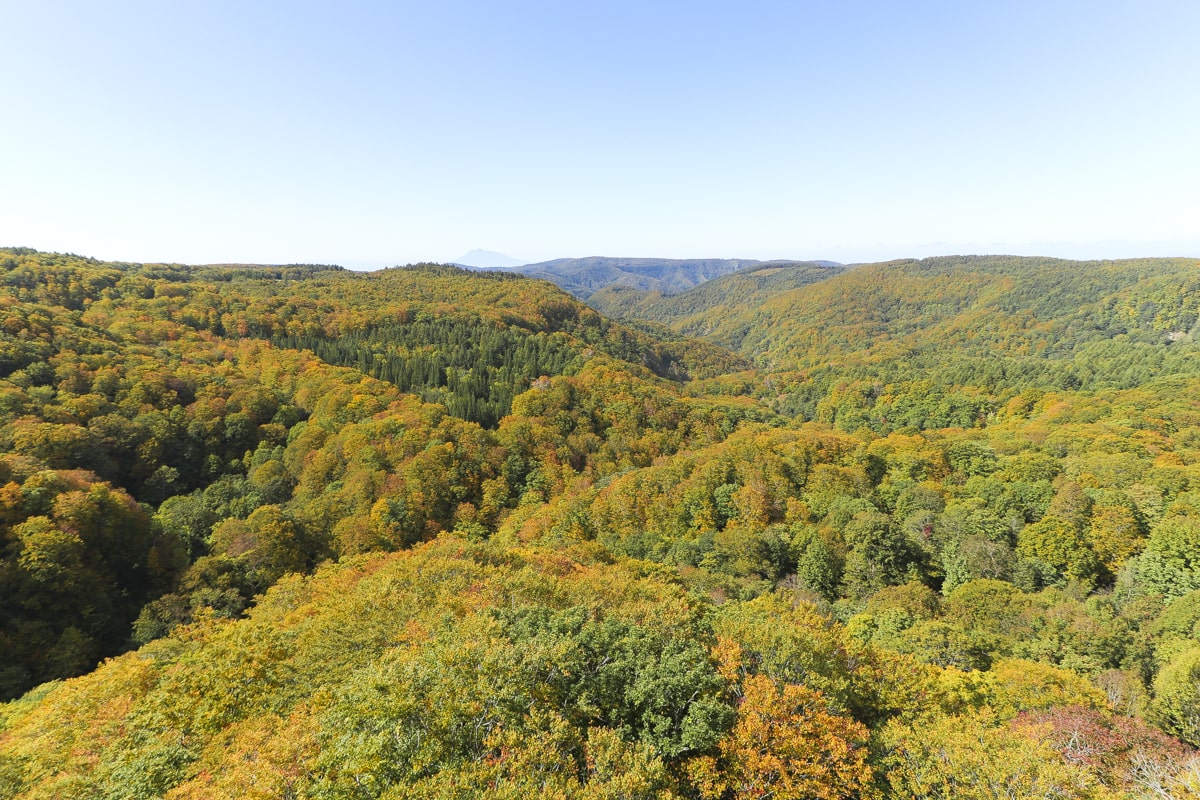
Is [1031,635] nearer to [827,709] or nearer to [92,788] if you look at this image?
[827,709]

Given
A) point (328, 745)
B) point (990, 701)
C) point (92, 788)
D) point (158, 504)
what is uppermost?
point (328, 745)

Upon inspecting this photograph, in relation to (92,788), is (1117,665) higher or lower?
lower

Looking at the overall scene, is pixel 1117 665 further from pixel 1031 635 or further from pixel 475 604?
pixel 475 604

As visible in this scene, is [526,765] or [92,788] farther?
[92,788]

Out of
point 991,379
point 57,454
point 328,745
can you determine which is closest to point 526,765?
point 328,745

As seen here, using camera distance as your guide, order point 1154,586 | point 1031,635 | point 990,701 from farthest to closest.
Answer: point 1154,586, point 1031,635, point 990,701

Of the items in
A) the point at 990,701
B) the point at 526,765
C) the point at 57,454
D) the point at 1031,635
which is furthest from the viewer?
the point at 57,454

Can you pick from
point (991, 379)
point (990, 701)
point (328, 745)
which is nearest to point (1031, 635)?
point (990, 701)
